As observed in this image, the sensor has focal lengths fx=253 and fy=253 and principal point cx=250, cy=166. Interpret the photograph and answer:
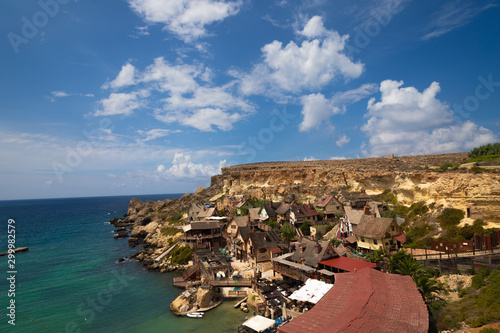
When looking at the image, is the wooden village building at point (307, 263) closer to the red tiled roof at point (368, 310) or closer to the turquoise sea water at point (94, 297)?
the red tiled roof at point (368, 310)

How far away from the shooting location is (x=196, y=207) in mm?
67688

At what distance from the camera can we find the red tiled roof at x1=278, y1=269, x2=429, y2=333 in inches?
610

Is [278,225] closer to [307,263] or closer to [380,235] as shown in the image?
[307,263]

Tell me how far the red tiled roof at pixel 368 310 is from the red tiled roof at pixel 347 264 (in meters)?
4.56

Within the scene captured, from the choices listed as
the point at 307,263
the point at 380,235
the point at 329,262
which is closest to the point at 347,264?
the point at 329,262

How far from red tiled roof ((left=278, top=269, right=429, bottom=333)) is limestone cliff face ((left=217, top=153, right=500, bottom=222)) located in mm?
20593

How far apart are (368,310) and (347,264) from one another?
37.1 feet

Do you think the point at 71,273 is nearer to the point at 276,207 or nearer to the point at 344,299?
the point at 276,207

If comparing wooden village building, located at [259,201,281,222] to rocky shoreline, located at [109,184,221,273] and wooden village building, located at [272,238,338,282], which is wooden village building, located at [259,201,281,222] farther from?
wooden village building, located at [272,238,338,282]

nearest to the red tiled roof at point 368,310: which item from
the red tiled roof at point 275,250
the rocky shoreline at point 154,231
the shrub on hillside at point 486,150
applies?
the red tiled roof at point 275,250

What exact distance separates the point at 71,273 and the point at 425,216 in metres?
59.8

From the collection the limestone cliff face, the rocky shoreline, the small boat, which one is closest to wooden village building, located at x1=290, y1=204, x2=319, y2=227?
the limestone cliff face

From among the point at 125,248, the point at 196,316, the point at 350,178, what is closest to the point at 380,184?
the point at 350,178

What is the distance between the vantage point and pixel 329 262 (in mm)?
28375
